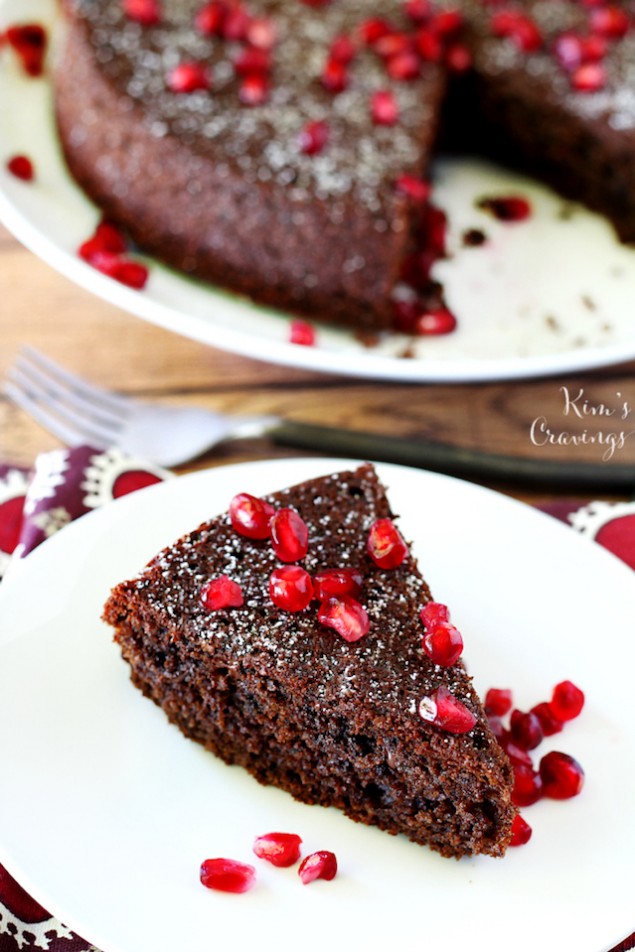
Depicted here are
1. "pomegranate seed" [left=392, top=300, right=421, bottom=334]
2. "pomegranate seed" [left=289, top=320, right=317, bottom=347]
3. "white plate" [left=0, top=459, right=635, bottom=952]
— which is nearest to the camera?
"white plate" [left=0, top=459, right=635, bottom=952]

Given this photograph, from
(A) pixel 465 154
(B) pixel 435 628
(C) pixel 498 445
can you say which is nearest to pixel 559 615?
(B) pixel 435 628

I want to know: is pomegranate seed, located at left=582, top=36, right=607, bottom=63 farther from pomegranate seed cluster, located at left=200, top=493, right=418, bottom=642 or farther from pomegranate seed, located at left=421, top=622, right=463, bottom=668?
pomegranate seed, located at left=421, top=622, right=463, bottom=668

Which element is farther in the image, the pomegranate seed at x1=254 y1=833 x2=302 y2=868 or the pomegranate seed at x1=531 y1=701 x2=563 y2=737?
the pomegranate seed at x1=531 y1=701 x2=563 y2=737

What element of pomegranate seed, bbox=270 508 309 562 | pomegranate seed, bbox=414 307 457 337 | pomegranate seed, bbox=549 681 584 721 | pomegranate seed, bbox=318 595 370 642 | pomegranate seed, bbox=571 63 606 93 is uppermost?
pomegranate seed, bbox=571 63 606 93

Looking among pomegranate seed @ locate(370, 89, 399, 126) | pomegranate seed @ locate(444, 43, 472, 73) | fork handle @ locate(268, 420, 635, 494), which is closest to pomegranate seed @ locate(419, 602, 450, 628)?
fork handle @ locate(268, 420, 635, 494)

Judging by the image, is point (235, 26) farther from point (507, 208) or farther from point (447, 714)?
point (447, 714)

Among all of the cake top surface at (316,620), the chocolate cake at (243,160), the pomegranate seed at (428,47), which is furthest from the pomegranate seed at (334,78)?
the cake top surface at (316,620)
